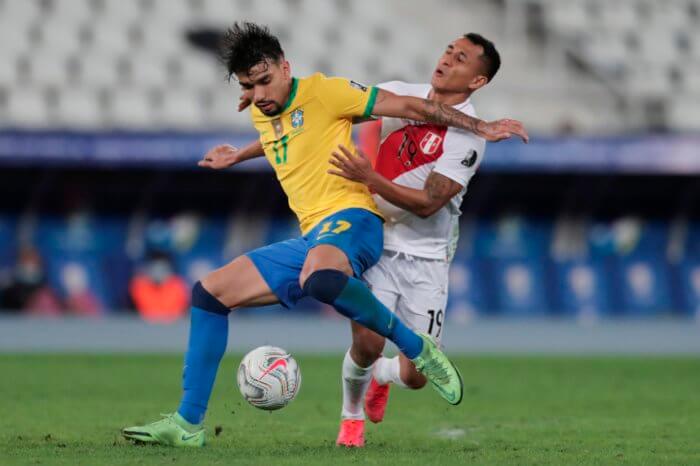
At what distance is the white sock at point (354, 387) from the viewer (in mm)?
6598

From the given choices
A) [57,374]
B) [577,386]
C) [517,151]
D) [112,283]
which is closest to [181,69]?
[112,283]

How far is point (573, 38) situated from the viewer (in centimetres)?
2022

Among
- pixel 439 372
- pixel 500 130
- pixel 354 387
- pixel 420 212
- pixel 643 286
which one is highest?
pixel 500 130

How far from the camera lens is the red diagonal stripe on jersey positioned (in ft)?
21.6

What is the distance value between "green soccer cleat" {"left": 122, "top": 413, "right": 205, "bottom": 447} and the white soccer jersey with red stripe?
141 centimetres

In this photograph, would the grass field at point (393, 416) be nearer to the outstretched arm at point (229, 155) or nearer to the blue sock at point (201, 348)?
the blue sock at point (201, 348)

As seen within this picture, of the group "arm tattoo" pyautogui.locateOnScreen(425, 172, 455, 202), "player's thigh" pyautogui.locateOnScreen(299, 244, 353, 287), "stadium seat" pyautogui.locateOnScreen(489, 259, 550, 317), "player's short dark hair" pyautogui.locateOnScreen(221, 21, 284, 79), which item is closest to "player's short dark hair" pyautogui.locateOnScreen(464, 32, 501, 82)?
"arm tattoo" pyautogui.locateOnScreen(425, 172, 455, 202)

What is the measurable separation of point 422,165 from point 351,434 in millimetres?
1373

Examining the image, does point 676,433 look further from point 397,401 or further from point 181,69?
point 181,69

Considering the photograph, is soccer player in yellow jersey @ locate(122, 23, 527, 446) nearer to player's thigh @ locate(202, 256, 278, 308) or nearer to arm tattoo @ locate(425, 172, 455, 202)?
player's thigh @ locate(202, 256, 278, 308)

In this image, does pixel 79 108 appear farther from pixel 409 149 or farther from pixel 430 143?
pixel 430 143

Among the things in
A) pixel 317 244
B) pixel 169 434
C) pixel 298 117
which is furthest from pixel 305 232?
pixel 169 434

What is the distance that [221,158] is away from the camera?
22.9ft

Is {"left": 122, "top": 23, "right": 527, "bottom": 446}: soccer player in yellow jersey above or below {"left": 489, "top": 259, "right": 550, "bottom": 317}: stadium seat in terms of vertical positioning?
above
